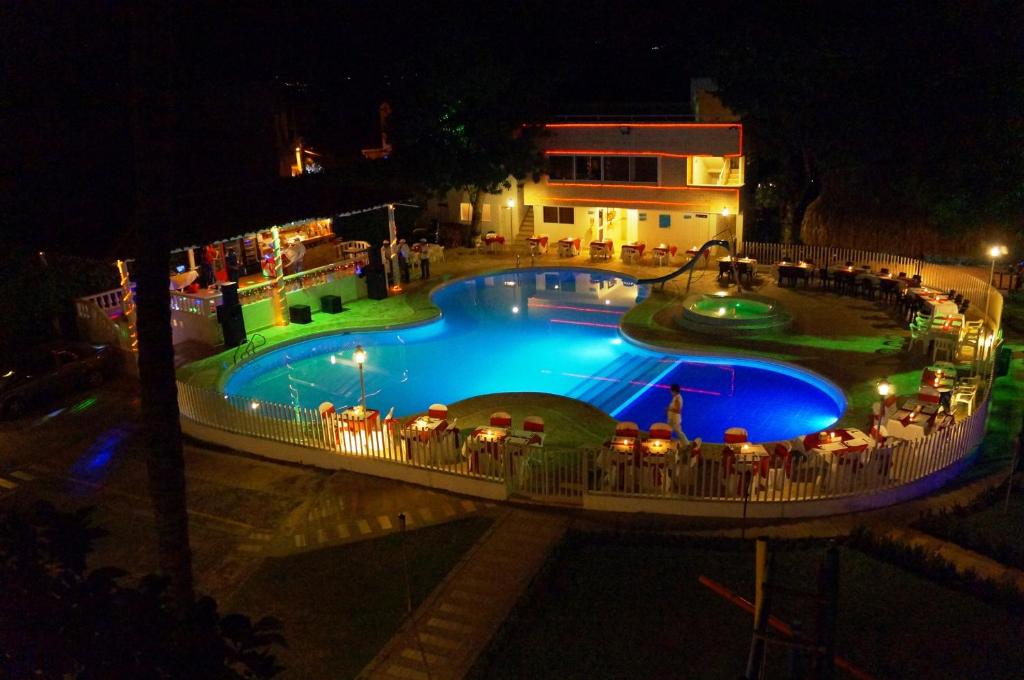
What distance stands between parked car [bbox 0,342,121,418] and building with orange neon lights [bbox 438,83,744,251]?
1918 cm

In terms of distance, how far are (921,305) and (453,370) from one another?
42.7 ft

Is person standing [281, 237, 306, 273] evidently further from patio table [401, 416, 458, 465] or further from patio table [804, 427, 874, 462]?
patio table [804, 427, 874, 462]

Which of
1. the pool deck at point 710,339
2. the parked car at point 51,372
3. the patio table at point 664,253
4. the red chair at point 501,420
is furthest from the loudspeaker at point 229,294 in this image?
the patio table at point 664,253

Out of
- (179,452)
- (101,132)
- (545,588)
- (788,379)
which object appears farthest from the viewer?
(101,132)

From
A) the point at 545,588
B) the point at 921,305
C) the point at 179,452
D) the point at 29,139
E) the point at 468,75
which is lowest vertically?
the point at 545,588

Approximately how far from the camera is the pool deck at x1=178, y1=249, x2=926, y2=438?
17375 millimetres

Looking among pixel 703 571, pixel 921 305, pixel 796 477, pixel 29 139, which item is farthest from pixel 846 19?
pixel 29 139

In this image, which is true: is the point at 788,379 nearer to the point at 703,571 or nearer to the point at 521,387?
the point at 521,387

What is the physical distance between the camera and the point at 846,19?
28031 mm

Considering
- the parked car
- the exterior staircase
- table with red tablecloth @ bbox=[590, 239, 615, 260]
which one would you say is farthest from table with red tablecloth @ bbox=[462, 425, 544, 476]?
the exterior staircase

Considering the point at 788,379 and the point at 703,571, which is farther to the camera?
the point at 788,379

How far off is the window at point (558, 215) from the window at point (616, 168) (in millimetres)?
2325

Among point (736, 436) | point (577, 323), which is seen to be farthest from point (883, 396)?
point (577, 323)

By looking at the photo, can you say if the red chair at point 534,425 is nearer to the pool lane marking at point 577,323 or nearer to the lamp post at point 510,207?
the pool lane marking at point 577,323
